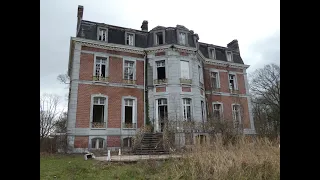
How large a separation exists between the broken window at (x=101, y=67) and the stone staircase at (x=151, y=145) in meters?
5.35

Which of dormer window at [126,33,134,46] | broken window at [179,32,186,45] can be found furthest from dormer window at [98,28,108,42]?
broken window at [179,32,186,45]

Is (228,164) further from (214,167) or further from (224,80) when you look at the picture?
(224,80)

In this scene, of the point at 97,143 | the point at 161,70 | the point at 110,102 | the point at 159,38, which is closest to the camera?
the point at 97,143

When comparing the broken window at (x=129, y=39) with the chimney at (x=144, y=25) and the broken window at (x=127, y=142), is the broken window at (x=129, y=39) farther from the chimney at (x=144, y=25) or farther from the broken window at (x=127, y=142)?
the broken window at (x=127, y=142)

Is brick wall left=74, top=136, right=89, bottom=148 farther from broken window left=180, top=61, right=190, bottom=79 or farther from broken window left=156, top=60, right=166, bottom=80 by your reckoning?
broken window left=180, top=61, right=190, bottom=79

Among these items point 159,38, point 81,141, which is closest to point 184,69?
point 159,38

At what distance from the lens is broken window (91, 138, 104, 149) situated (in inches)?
566

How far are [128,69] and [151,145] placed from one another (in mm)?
6361

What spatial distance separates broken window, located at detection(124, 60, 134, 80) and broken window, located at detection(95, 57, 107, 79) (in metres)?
1.48

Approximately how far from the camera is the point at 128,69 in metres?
16.9

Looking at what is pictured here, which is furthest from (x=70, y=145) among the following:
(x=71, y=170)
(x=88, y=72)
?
(x=71, y=170)

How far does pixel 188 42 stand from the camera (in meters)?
17.9
